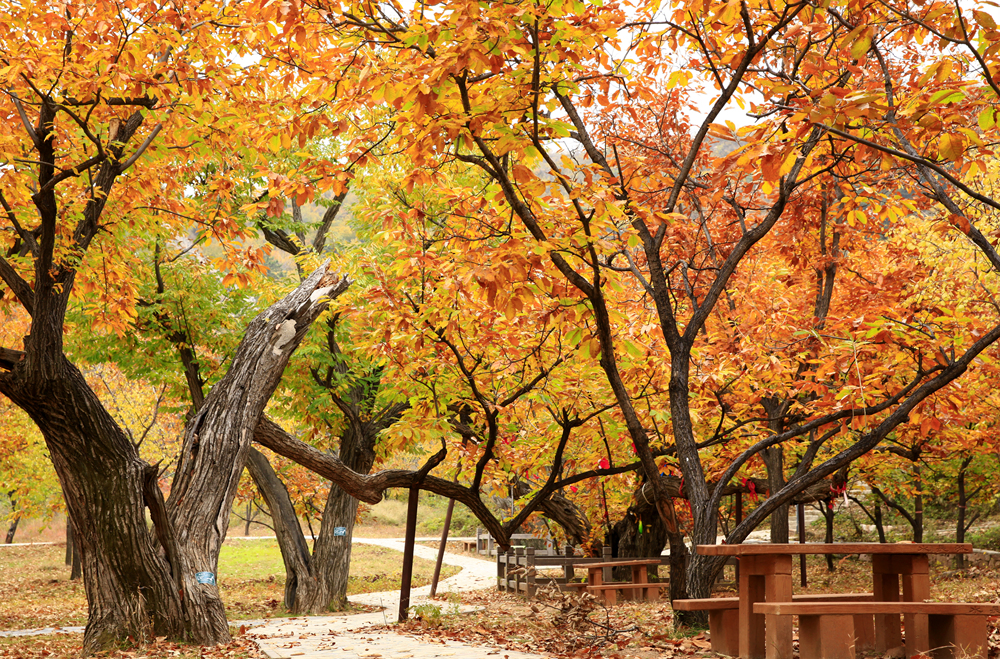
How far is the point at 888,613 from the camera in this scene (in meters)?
5.04

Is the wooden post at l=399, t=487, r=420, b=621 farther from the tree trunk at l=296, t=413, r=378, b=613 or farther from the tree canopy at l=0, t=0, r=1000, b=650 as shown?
the tree trunk at l=296, t=413, r=378, b=613

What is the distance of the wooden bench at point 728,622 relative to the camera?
5.66 metres

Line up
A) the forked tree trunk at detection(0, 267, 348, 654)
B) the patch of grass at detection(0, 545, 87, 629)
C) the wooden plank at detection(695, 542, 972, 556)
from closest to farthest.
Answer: the wooden plank at detection(695, 542, 972, 556), the forked tree trunk at detection(0, 267, 348, 654), the patch of grass at detection(0, 545, 87, 629)

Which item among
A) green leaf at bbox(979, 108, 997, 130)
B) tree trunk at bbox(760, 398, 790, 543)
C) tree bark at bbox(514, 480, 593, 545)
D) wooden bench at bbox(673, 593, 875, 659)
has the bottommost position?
wooden bench at bbox(673, 593, 875, 659)

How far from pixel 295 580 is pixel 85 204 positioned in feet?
27.9

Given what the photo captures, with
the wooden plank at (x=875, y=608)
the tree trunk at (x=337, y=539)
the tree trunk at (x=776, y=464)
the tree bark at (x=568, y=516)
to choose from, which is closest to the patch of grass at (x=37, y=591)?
the tree trunk at (x=337, y=539)

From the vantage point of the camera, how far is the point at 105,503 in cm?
754

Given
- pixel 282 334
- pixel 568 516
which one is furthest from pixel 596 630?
pixel 568 516

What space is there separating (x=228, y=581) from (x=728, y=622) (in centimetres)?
1949

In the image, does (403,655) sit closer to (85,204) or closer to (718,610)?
(718,610)

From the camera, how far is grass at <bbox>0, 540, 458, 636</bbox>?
14219 millimetres

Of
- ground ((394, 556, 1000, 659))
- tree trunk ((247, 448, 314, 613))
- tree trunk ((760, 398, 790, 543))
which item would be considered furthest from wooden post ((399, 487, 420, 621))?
tree trunk ((247, 448, 314, 613))

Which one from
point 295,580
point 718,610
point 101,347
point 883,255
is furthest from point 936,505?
point 101,347

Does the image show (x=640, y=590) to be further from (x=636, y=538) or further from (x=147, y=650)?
(x=147, y=650)
